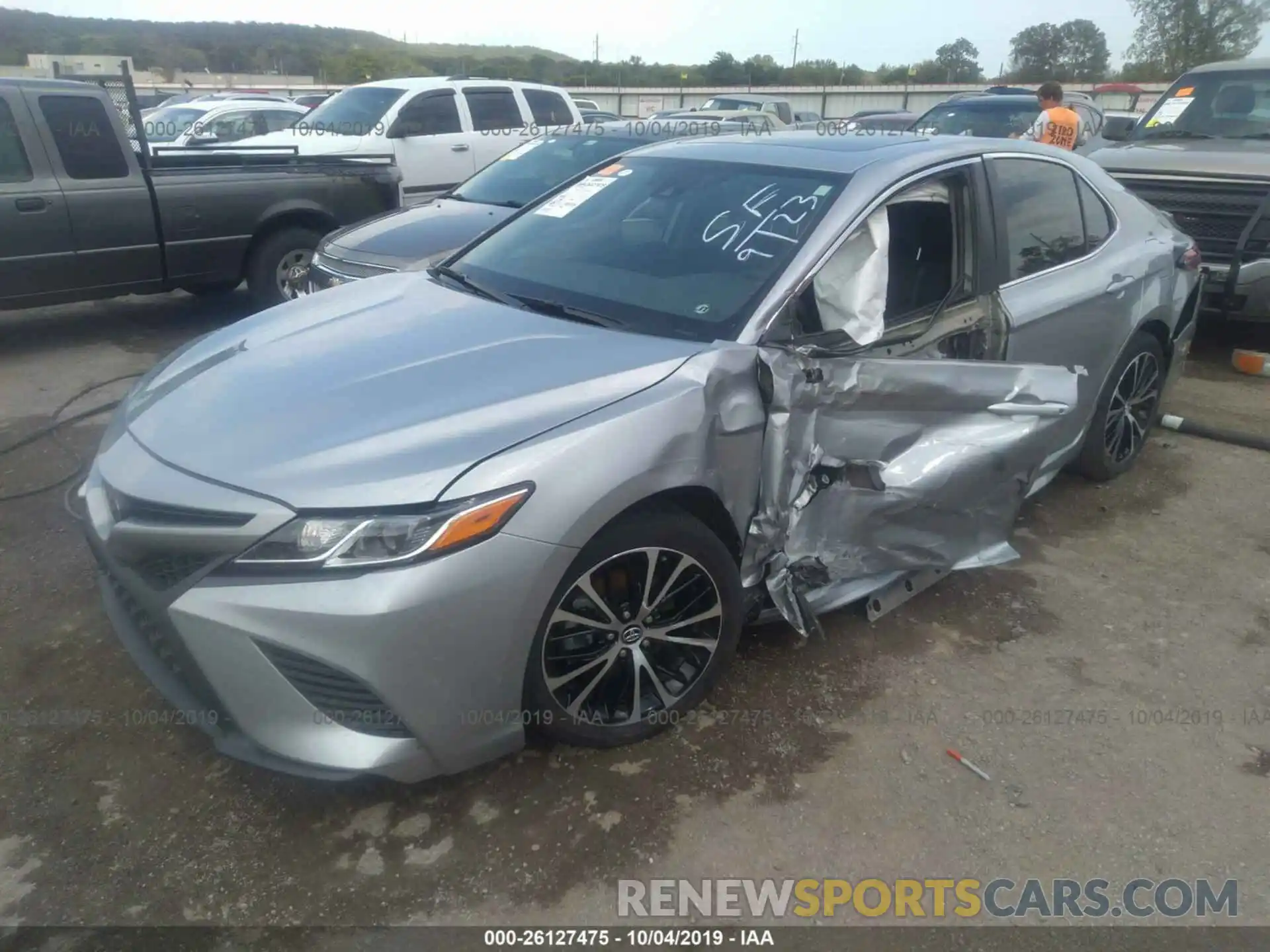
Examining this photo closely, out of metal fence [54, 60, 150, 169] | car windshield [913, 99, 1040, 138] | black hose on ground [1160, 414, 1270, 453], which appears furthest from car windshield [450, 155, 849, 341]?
car windshield [913, 99, 1040, 138]

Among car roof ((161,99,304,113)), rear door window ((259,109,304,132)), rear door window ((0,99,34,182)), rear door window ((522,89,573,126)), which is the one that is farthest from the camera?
rear door window ((259,109,304,132))

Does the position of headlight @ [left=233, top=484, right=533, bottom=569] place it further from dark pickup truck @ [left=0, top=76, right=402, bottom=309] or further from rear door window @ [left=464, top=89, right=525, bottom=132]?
rear door window @ [left=464, top=89, right=525, bottom=132]

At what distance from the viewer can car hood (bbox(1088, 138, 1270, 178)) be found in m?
7.00

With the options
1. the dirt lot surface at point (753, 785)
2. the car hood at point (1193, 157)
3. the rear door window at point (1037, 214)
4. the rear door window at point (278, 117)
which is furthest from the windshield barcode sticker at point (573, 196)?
the rear door window at point (278, 117)

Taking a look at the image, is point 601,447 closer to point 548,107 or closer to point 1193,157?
point 1193,157

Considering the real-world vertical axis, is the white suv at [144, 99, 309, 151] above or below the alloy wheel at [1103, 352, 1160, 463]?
above

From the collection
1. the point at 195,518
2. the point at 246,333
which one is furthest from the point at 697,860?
the point at 246,333

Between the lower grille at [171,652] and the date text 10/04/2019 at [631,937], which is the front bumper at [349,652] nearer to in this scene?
the lower grille at [171,652]

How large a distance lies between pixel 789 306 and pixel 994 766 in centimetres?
155

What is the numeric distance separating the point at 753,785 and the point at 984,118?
1067 cm

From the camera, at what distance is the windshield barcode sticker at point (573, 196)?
388 cm

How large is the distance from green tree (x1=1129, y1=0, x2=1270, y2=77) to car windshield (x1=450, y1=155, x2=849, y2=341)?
38990mm

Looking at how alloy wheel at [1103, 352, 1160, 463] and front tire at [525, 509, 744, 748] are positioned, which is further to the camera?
alloy wheel at [1103, 352, 1160, 463]

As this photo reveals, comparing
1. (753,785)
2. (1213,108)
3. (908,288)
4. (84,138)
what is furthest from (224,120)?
(753,785)
